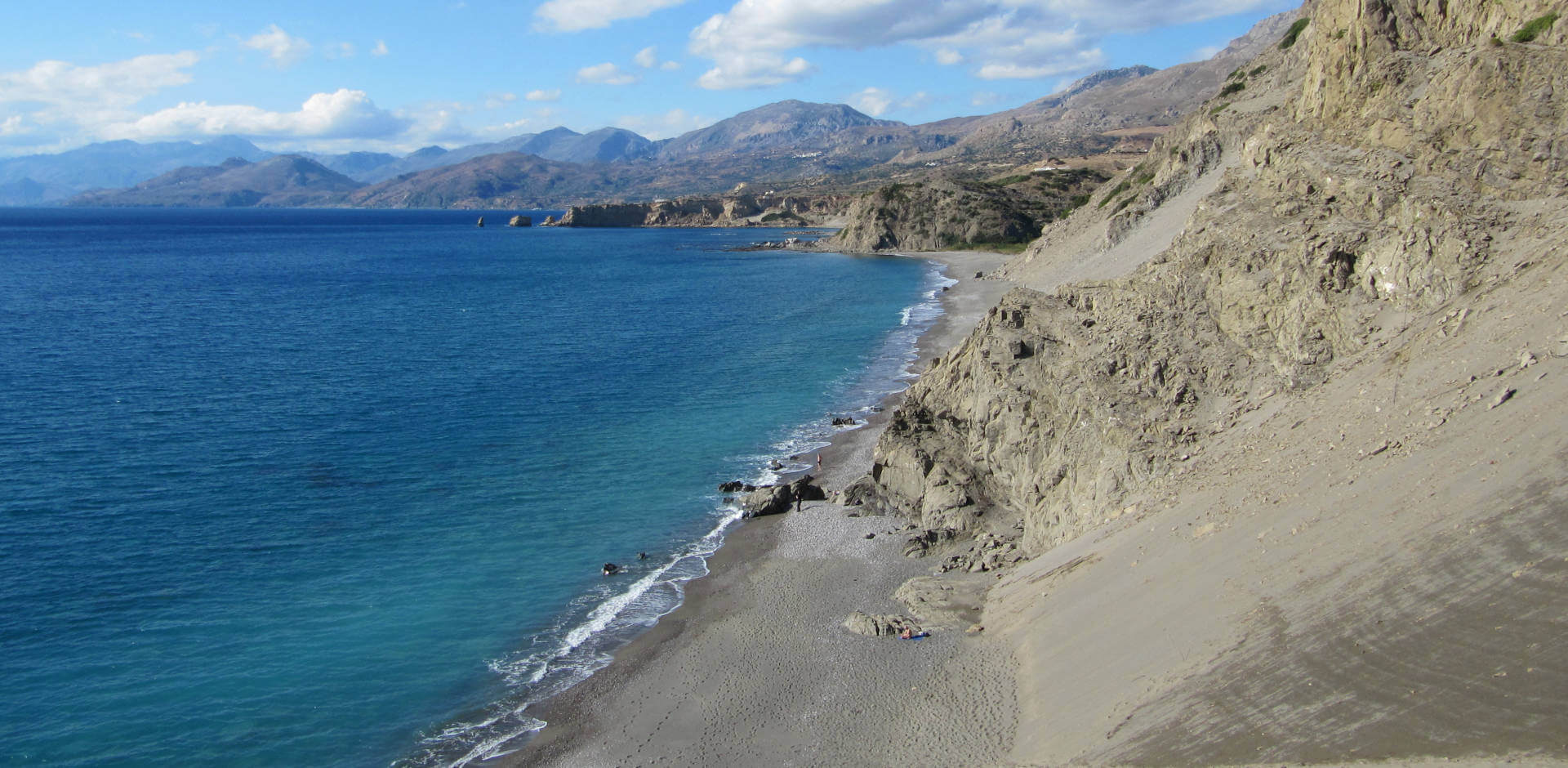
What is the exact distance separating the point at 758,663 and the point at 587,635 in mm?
5202

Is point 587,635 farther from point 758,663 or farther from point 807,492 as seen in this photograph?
point 807,492

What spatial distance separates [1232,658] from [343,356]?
5667 cm

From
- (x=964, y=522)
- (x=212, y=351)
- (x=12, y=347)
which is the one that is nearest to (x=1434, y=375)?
(x=964, y=522)

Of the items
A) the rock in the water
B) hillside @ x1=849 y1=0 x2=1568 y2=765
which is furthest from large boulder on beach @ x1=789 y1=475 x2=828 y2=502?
the rock in the water

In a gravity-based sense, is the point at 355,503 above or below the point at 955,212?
below

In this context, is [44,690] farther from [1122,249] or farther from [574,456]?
[1122,249]

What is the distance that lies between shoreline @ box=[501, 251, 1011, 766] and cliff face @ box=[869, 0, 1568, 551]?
362 centimetres

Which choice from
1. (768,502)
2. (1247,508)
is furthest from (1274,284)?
(768,502)

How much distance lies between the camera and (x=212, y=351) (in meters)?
59.5

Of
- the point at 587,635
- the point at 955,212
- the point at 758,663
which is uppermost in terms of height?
the point at 955,212

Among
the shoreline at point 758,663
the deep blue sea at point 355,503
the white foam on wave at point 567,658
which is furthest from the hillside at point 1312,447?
the deep blue sea at point 355,503

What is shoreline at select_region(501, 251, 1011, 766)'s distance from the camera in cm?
1917

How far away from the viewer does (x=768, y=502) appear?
105 ft

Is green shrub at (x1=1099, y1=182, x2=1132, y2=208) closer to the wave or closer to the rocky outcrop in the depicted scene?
the rocky outcrop
